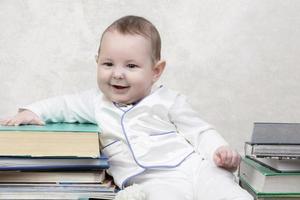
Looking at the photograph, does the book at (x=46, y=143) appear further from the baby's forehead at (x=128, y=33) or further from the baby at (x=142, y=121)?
the baby's forehead at (x=128, y=33)

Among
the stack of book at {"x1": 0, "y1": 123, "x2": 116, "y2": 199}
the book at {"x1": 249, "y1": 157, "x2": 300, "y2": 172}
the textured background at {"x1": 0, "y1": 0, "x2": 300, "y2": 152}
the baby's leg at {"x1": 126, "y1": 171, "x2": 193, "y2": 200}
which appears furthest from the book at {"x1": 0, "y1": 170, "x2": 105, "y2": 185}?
the textured background at {"x1": 0, "y1": 0, "x2": 300, "y2": 152}

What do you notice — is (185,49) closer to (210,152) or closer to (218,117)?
(218,117)

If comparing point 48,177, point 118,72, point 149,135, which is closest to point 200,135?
point 149,135

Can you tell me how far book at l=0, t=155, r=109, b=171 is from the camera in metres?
0.85

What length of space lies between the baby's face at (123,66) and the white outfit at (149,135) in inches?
1.0

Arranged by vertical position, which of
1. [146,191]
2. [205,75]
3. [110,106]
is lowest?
[146,191]

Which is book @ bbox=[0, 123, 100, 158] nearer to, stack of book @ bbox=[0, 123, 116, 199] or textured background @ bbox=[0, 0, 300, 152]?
stack of book @ bbox=[0, 123, 116, 199]

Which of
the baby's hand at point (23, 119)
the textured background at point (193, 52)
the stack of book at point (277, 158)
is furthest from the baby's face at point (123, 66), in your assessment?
the textured background at point (193, 52)

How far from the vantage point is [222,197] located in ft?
2.91

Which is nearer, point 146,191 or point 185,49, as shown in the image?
point 146,191

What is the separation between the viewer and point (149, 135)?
1029mm

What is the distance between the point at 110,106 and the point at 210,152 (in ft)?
0.71

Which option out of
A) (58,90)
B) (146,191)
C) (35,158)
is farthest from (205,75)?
(35,158)

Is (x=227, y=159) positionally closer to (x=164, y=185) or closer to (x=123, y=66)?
Answer: (x=164, y=185)
